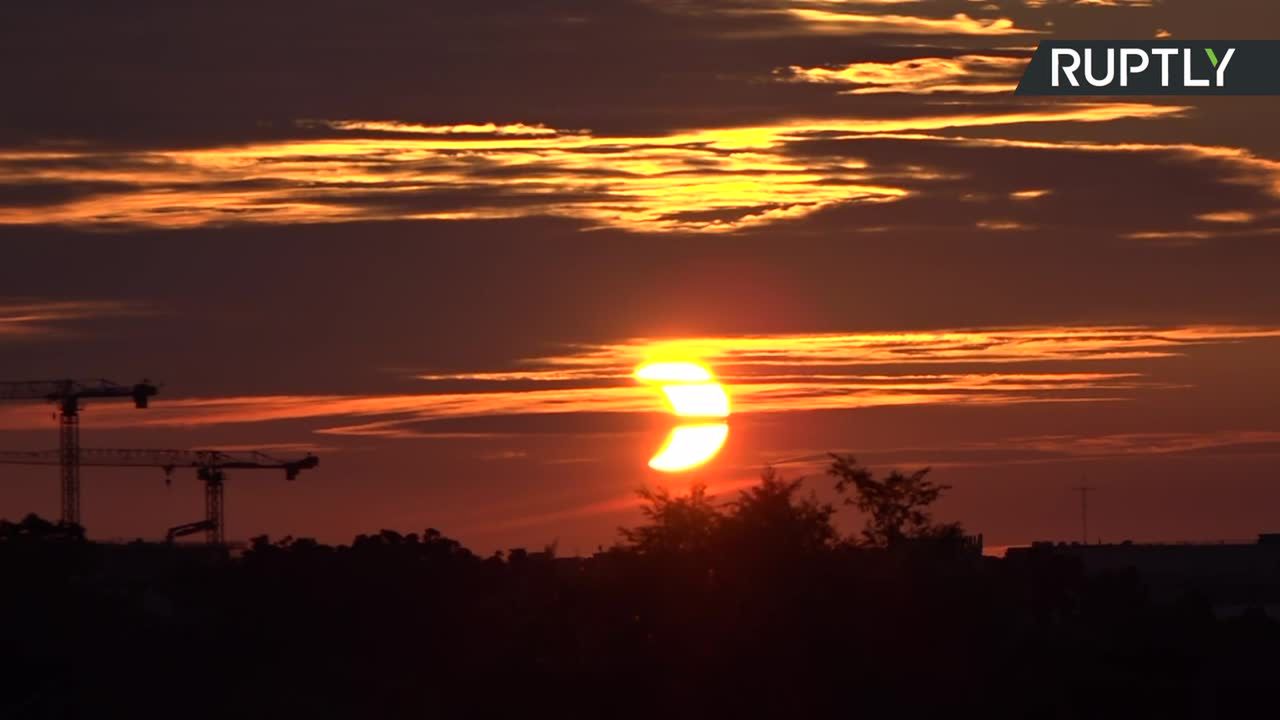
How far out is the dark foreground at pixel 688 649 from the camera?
192 feet

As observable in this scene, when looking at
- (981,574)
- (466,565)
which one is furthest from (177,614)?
(981,574)

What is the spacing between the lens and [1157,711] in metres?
60.5

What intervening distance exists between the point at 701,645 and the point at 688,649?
373 mm

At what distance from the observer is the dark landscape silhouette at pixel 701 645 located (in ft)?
193

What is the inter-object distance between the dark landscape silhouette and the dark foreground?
0.25 feet

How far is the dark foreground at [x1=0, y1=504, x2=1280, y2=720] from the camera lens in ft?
192

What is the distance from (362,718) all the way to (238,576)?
34594 millimetres

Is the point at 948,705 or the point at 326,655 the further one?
the point at 326,655

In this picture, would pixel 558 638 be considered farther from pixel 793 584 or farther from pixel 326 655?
pixel 326 655

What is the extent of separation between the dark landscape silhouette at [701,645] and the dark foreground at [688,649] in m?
0.08

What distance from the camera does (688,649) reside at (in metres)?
58.8

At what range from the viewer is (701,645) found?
59031 mm

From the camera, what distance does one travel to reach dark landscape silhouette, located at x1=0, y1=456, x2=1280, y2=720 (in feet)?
193

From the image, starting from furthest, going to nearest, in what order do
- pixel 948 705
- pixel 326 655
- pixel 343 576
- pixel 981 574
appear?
1. pixel 343 576
2. pixel 326 655
3. pixel 981 574
4. pixel 948 705
